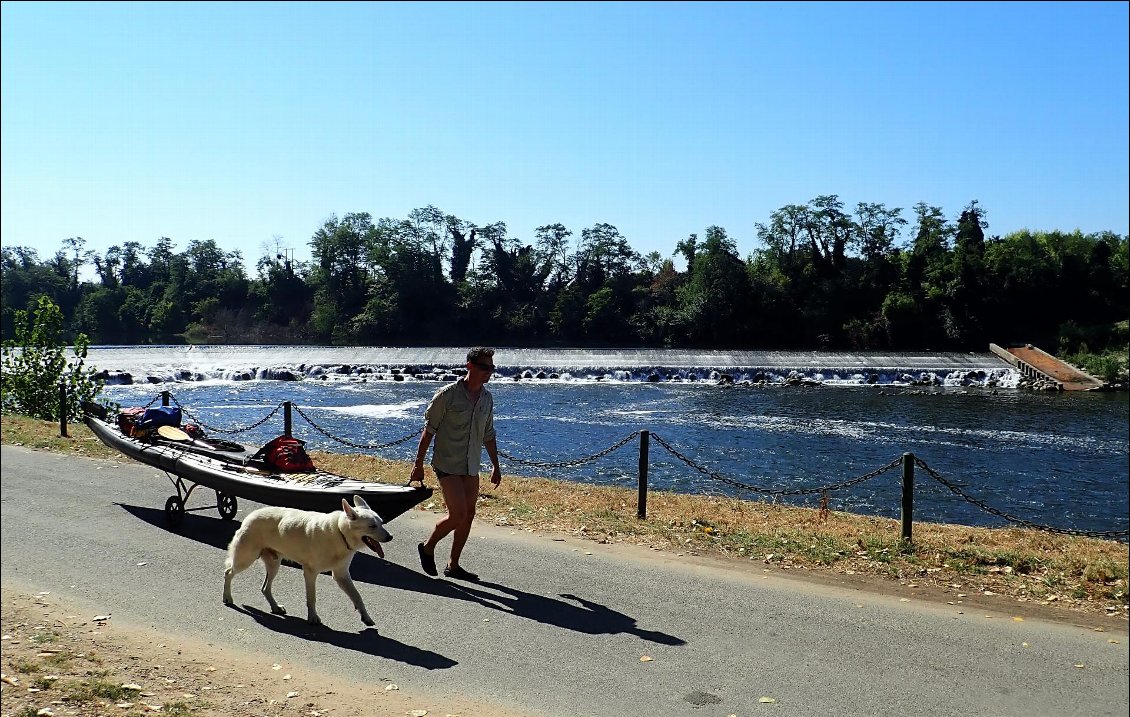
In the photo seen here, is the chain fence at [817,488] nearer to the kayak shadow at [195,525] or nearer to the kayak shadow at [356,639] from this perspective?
the kayak shadow at [195,525]

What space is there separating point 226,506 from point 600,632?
4118mm

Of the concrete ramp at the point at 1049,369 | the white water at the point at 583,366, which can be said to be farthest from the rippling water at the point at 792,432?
the concrete ramp at the point at 1049,369

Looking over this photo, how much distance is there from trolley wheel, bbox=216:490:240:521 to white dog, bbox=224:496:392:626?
2245 mm

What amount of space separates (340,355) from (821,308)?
35838 mm

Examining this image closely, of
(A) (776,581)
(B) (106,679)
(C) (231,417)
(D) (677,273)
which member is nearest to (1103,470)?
(A) (776,581)

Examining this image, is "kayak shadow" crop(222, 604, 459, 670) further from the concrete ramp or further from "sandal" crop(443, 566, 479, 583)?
the concrete ramp

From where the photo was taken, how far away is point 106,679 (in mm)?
4426

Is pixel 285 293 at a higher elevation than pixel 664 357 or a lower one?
higher

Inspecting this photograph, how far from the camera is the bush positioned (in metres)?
16.8

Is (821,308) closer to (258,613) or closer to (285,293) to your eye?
(285,293)

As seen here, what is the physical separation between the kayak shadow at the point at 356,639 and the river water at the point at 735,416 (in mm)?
6674

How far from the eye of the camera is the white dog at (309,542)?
17.5 feet

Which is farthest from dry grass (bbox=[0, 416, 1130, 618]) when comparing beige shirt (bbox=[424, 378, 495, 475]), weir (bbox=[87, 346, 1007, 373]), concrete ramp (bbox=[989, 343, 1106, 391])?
concrete ramp (bbox=[989, 343, 1106, 391])

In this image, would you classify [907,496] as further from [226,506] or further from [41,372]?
[41,372]
